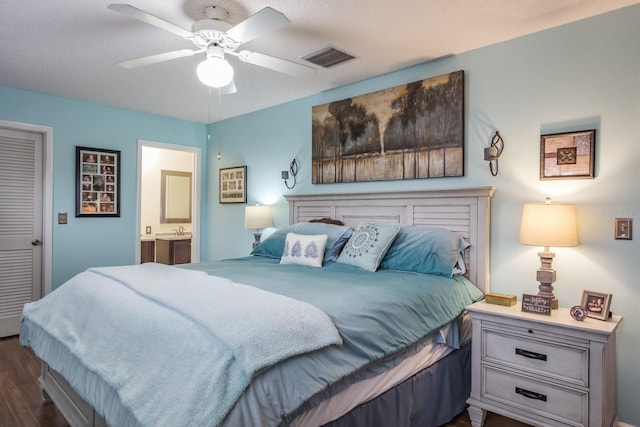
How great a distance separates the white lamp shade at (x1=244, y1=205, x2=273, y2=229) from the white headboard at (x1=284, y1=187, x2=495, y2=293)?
2.23ft

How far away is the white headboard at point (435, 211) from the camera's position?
2734mm

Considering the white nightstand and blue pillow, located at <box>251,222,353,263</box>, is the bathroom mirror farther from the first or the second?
the white nightstand

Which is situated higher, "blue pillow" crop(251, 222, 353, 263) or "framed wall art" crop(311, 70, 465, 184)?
"framed wall art" crop(311, 70, 465, 184)

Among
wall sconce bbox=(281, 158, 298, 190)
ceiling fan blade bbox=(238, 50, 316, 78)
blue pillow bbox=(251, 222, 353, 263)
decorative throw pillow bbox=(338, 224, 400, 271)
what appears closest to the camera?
ceiling fan blade bbox=(238, 50, 316, 78)

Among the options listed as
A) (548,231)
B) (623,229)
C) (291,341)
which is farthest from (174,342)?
(623,229)

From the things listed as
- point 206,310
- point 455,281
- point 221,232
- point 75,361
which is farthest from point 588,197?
point 221,232

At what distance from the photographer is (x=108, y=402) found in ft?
4.81

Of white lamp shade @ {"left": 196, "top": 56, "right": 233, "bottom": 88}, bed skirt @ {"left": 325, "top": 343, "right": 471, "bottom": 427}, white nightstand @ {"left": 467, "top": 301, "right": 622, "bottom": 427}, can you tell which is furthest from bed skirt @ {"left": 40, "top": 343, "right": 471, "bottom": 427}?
white lamp shade @ {"left": 196, "top": 56, "right": 233, "bottom": 88}

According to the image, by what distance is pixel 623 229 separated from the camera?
7.31 ft

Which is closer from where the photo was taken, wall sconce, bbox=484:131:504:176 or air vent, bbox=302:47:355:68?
wall sconce, bbox=484:131:504:176

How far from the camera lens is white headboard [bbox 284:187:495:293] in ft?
8.97

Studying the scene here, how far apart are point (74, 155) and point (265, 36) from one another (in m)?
2.78

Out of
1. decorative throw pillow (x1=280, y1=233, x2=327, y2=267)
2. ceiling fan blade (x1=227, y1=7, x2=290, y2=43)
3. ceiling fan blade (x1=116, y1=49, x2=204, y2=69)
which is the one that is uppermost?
ceiling fan blade (x1=227, y1=7, x2=290, y2=43)

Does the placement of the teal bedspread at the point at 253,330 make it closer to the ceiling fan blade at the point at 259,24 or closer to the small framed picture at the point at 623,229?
the small framed picture at the point at 623,229
